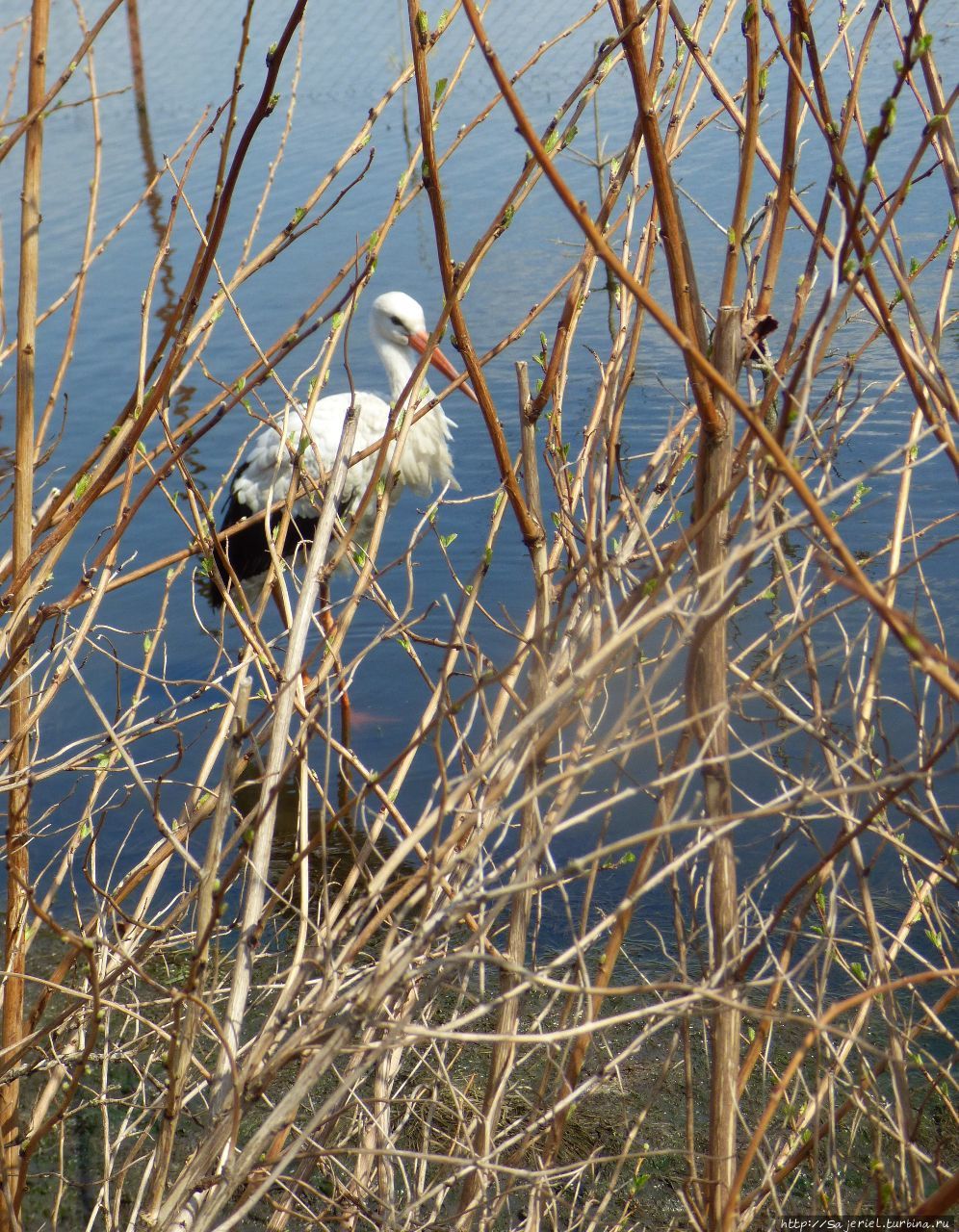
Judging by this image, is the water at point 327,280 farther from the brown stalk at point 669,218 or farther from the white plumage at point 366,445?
the brown stalk at point 669,218

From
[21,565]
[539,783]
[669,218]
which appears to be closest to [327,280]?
[21,565]

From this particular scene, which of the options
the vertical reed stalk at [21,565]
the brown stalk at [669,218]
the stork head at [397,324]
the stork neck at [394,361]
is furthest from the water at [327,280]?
the stork head at [397,324]

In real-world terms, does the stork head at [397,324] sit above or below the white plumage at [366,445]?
above

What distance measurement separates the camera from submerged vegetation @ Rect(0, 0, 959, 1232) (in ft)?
4.10

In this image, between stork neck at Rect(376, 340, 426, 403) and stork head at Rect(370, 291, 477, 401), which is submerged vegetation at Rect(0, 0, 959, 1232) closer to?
stork neck at Rect(376, 340, 426, 403)

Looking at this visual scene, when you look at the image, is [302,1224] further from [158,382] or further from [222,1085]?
[158,382]

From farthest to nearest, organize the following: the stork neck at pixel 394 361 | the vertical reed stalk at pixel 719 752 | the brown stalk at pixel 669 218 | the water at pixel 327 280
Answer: the stork neck at pixel 394 361 → the water at pixel 327 280 → the vertical reed stalk at pixel 719 752 → the brown stalk at pixel 669 218

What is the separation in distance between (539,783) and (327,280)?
32.8ft

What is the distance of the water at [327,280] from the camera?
208 inches

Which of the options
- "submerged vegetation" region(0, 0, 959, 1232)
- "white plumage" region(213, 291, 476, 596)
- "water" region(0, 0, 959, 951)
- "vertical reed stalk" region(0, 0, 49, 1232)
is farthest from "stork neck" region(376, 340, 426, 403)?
"vertical reed stalk" region(0, 0, 49, 1232)

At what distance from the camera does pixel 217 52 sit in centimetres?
1688

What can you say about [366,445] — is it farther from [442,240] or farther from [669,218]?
[669,218]

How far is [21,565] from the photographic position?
5.35 feet

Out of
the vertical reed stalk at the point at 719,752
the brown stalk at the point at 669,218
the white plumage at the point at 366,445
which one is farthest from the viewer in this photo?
the white plumage at the point at 366,445
